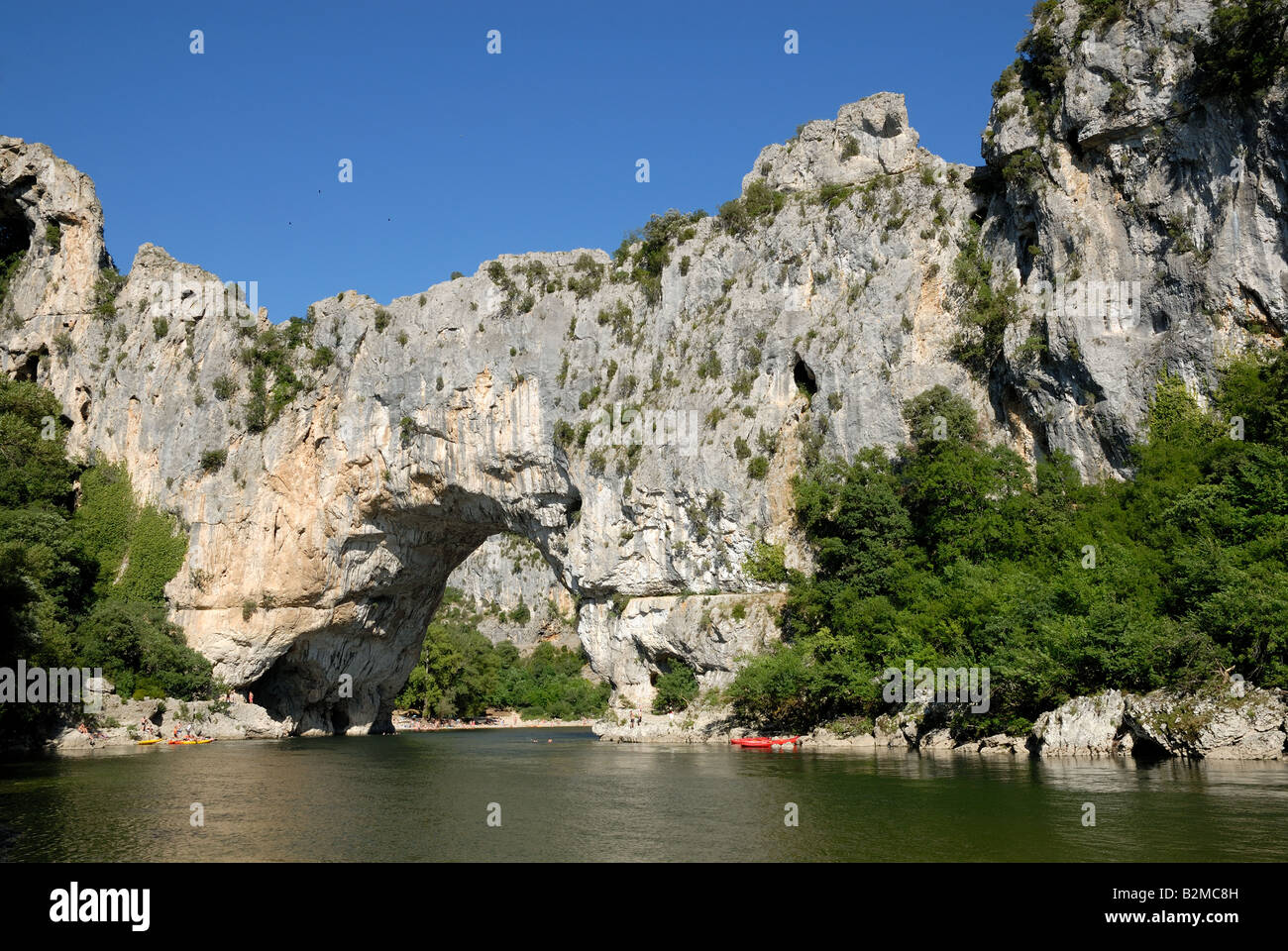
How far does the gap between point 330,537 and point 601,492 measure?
14529mm

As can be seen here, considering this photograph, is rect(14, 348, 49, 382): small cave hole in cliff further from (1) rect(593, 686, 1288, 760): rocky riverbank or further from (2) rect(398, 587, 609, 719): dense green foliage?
(1) rect(593, 686, 1288, 760): rocky riverbank

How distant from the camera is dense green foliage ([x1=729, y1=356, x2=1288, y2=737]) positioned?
24969 mm

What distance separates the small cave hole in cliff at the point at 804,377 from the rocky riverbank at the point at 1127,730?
48.2ft

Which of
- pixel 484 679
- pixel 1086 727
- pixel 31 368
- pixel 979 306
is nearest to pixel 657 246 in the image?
pixel 979 306

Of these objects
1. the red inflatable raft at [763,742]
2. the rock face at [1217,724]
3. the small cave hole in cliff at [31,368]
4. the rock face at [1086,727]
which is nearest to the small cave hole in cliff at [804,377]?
the red inflatable raft at [763,742]

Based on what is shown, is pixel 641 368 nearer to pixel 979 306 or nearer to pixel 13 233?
pixel 979 306

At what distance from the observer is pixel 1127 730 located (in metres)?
25.6

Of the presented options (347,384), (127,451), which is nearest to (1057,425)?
(347,384)

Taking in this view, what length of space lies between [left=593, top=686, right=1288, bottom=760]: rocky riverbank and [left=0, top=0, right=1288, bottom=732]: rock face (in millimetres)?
8129

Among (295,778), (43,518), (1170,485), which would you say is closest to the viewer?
(295,778)

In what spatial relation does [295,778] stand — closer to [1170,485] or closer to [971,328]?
[1170,485]

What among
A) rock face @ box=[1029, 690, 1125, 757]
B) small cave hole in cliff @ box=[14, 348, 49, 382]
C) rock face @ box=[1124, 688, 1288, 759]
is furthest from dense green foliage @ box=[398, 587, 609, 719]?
rock face @ box=[1124, 688, 1288, 759]
